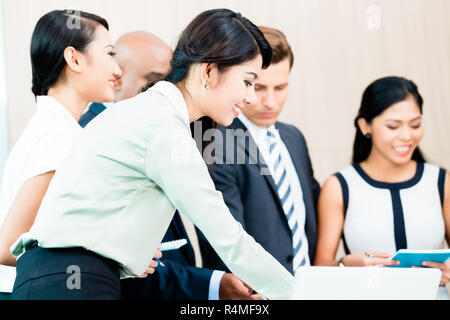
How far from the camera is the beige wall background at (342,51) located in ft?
A: 10.9

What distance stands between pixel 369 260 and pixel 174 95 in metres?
1.05

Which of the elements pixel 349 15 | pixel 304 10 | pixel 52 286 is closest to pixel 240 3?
pixel 304 10

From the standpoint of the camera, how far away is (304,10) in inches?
133

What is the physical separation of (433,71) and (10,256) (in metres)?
2.80

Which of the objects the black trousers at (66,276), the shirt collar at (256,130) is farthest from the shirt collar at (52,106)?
the shirt collar at (256,130)

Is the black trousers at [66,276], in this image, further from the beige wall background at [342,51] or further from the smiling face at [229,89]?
the beige wall background at [342,51]

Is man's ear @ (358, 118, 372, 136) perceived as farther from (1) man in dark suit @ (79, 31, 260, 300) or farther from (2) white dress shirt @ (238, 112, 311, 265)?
(1) man in dark suit @ (79, 31, 260, 300)

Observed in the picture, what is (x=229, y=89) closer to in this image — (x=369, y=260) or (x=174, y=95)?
(x=174, y=95)

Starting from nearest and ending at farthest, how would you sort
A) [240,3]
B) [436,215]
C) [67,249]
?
[67,249] < [436,215] < [240,3]

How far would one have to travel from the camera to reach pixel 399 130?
2.41 m

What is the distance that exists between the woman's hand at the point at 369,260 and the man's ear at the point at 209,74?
0.95 m

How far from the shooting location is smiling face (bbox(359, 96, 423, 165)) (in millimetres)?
2400

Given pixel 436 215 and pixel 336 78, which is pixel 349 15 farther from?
pixel 436 215
